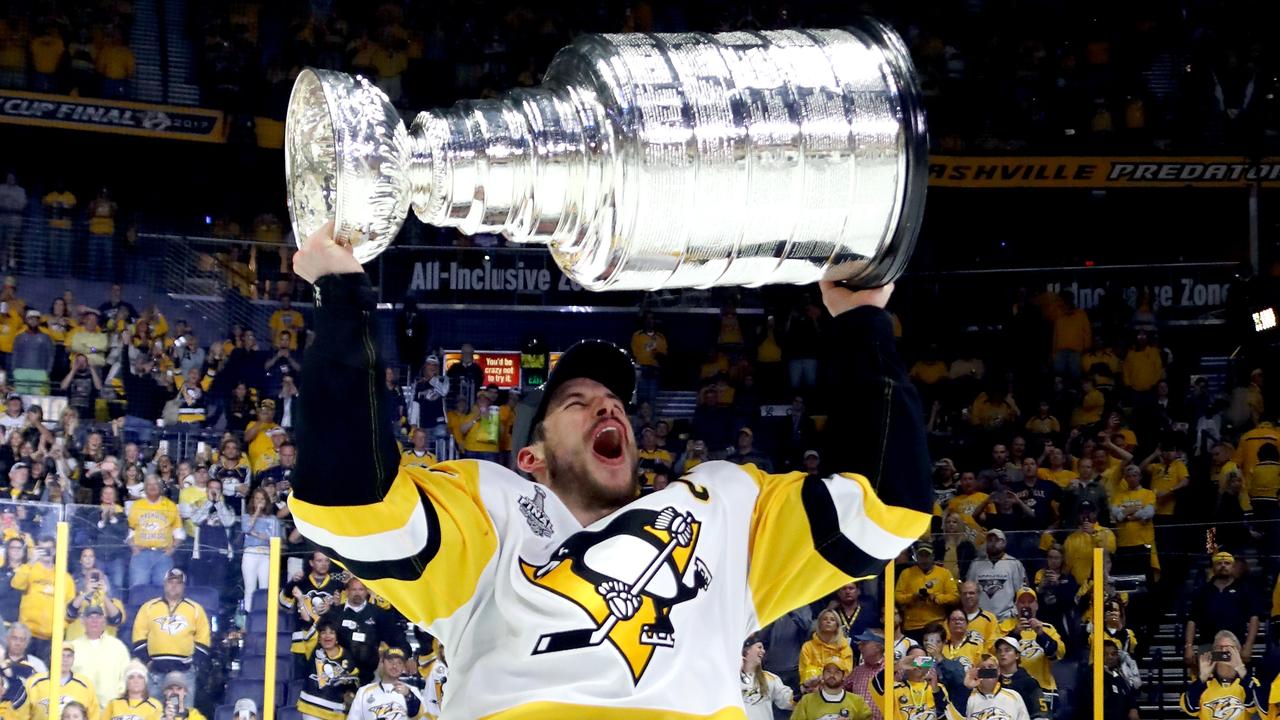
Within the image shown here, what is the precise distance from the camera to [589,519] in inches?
108

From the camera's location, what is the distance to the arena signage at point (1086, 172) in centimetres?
1238

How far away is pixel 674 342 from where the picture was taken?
1127 centimetres

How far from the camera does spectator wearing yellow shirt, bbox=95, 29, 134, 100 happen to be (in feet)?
39.1

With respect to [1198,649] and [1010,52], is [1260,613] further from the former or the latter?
[1010,52]

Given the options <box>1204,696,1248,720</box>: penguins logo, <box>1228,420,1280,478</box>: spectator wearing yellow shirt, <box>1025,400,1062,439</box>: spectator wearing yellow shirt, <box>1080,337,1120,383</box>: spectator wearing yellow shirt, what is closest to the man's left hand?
<box>1204,696,1248,720</box>: penguins logo

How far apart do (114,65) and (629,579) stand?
1082 centimetres

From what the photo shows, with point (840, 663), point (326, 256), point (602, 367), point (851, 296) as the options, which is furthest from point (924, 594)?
point (326, 256)

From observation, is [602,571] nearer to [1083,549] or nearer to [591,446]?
[591,446]

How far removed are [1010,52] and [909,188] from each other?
1119 cm

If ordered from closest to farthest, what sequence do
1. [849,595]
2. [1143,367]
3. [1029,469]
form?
[849,595] → [1029,469] → [1143,367]

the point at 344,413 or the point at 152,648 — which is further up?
the point at 344,413

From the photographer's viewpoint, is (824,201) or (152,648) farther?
(152,648)

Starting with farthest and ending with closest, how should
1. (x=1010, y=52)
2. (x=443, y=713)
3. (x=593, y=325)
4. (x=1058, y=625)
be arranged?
(x=1010, y=52) < (x=593, y=325) < (x=1058, y=625) < (x=443, y=713)

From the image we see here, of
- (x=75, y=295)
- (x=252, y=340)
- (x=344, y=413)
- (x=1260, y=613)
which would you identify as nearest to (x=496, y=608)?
(x=344, y=413)
